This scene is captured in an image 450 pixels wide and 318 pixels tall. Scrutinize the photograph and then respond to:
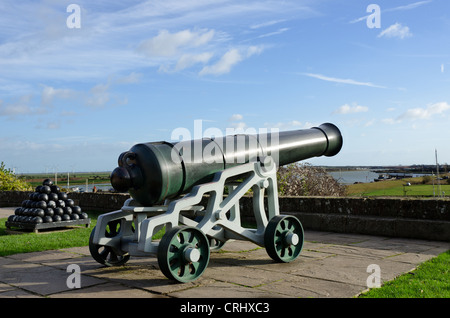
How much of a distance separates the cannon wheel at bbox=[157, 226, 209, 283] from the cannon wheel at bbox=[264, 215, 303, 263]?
105cm

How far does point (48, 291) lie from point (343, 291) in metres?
2.97

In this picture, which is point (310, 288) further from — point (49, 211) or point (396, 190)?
point (396, 190)

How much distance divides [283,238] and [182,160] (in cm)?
171

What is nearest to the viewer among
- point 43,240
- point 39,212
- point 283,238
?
point 283,238

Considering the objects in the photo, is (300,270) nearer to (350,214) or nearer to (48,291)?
(48,291)

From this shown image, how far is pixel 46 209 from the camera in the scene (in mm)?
9719

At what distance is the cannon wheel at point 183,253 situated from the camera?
185 inches

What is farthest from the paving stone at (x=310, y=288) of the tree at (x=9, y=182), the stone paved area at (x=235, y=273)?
the tree at (x=9, y=182)

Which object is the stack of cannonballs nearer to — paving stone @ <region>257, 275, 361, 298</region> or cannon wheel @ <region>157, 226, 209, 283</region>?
cannon wheel @ <region>157, 226, 209, 283</region>

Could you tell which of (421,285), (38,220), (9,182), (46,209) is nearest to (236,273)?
(421,285)

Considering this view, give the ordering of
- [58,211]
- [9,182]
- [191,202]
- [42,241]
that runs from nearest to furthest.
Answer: [191,202] < [42,241] < [58,211] < [9,182]

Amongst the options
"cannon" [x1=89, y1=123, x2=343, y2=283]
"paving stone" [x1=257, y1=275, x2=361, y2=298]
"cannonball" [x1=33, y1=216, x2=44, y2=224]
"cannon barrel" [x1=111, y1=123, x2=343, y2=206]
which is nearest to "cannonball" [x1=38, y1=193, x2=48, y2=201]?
"cannonball" [x1=33, y1=216, x2=44, y2=224]

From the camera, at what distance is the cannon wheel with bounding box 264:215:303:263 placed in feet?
18.9
